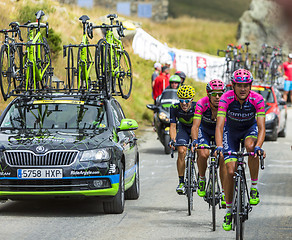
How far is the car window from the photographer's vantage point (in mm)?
9602

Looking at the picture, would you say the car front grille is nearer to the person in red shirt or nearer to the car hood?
the car hood

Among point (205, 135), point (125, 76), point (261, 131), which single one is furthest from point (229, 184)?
point (125, 76)

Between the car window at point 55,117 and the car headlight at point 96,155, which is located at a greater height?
the car window at point 55,117

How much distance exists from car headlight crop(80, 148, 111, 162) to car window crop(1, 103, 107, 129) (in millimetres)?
892

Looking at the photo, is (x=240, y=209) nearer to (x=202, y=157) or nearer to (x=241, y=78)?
(x=241, y=78)

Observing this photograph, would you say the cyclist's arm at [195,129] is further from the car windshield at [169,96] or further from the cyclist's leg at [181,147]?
the car windshield at [169,96]

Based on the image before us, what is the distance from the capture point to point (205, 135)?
9.34 metres

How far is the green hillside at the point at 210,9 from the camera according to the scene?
83.5 metres

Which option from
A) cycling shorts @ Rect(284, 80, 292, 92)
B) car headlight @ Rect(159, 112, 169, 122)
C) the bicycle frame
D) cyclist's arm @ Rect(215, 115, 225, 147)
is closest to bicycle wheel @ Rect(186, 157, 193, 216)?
cyclist's arm @ Rect(215, 115, 225, 147)

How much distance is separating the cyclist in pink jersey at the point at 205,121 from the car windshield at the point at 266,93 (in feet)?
41.2

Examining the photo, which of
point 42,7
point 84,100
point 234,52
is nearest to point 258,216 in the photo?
point 84,100

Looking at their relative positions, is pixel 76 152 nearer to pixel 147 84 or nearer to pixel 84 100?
pixel 84 100

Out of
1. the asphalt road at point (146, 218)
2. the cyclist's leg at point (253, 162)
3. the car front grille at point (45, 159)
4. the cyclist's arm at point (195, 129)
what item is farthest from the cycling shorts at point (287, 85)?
the cyclist's leg at point (253, 162)

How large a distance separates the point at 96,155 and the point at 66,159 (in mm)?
377
